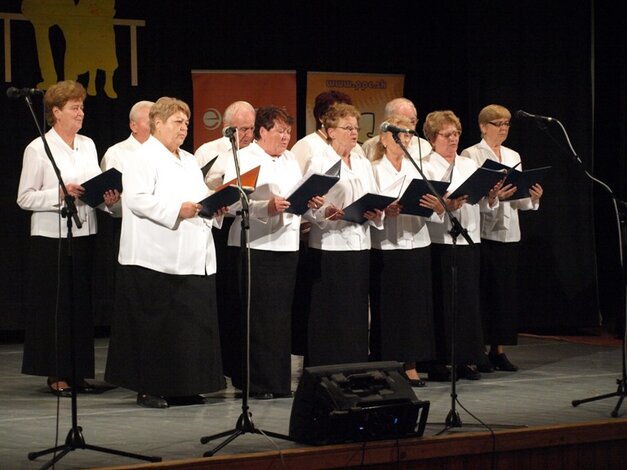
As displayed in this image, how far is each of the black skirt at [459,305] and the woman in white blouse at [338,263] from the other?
607 millimetres

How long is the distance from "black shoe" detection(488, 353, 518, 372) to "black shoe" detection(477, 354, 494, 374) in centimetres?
4

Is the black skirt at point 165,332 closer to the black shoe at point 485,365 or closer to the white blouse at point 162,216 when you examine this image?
the white blouse at point 162,216

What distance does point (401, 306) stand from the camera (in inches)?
266

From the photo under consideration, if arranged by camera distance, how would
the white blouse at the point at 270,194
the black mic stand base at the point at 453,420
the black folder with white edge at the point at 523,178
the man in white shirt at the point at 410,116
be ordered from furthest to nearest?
the man in white shirt at the point at 410,116, the black folder with white edge at the point at 523,178, the white blouse at the point at 270,194, the black mic stand base at the point at 453,420

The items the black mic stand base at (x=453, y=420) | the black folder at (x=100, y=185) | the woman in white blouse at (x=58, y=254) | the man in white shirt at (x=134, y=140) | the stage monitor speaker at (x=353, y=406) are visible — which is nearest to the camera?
the stage monitor speaker at (x=353, y=406)

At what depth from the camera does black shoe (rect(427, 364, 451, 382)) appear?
691cm

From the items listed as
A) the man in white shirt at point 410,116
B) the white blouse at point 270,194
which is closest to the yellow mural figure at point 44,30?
the man in white shirt at point 410,116

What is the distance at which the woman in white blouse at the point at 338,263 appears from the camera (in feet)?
21.1

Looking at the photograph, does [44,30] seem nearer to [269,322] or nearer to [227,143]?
[227,143]

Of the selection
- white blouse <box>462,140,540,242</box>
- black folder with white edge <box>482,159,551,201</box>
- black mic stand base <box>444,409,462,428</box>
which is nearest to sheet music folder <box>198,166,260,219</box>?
black mic stand base <box>444,409,462,428</box>

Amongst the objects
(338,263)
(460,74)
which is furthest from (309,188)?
(460,74)

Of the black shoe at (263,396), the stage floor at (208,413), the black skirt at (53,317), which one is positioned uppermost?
the black skirt at (53,317)

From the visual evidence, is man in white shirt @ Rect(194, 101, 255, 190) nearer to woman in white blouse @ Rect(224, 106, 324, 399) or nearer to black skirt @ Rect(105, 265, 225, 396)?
woman in white blouse @ Rect(224, 106, 324, 399)

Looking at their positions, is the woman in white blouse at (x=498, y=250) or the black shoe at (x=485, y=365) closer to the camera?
the black shoe at (x=485, y=365)
